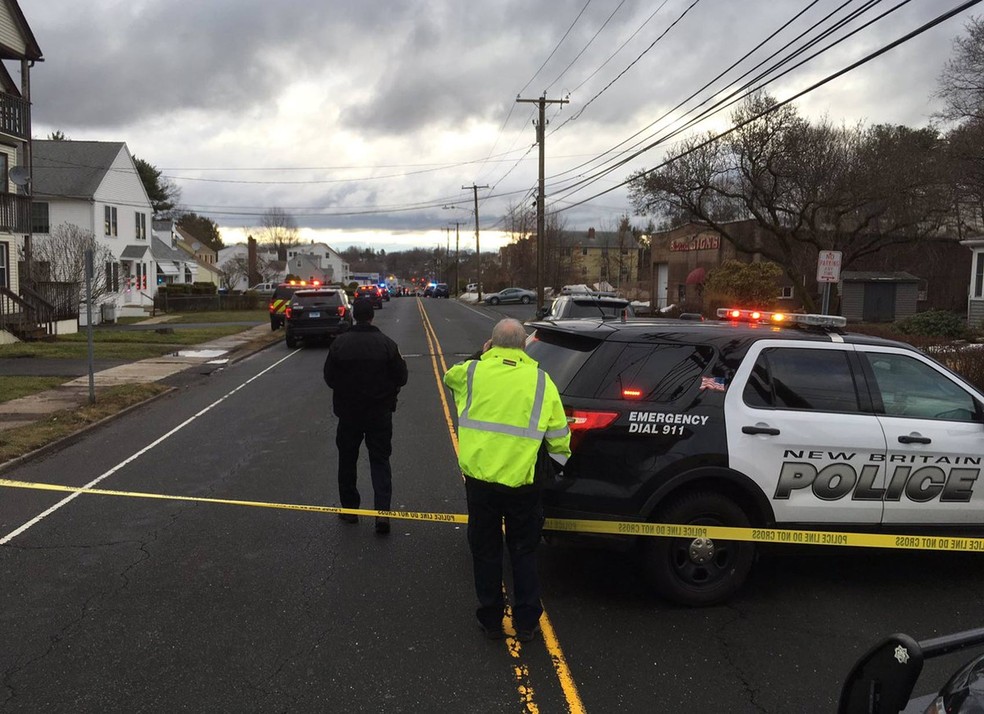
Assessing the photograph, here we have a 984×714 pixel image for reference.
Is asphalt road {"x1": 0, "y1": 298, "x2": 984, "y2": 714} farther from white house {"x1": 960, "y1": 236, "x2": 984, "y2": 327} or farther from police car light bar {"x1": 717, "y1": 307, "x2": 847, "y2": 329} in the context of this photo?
white house {"x1": 960, "y1": 236, "x2": 984, "y2": 327}

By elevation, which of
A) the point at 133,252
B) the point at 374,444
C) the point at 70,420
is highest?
the point at 133,252

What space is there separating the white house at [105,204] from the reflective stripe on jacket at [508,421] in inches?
1288

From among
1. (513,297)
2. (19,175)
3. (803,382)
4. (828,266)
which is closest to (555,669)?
(803,382)

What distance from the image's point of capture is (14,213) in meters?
25.0

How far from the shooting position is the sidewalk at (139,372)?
457 inches

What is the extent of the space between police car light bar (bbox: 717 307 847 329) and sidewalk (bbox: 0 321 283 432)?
939 cm

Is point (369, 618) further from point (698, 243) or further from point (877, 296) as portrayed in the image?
point (698, 243)

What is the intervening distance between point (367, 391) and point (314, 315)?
17.2 m

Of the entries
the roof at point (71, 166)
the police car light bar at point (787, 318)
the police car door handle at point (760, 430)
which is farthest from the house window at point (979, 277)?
the roof at point (71, 166)

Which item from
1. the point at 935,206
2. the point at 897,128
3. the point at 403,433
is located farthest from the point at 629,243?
the point at 403,433

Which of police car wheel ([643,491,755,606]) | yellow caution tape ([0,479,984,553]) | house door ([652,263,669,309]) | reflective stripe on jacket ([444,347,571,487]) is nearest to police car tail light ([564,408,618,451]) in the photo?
reflective stripe on jacket ([444,347,571,487])

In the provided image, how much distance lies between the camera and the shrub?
1002 inches

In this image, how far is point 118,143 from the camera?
40.8 m

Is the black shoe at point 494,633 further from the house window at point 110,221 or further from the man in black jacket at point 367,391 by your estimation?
the house window at point 110,221
